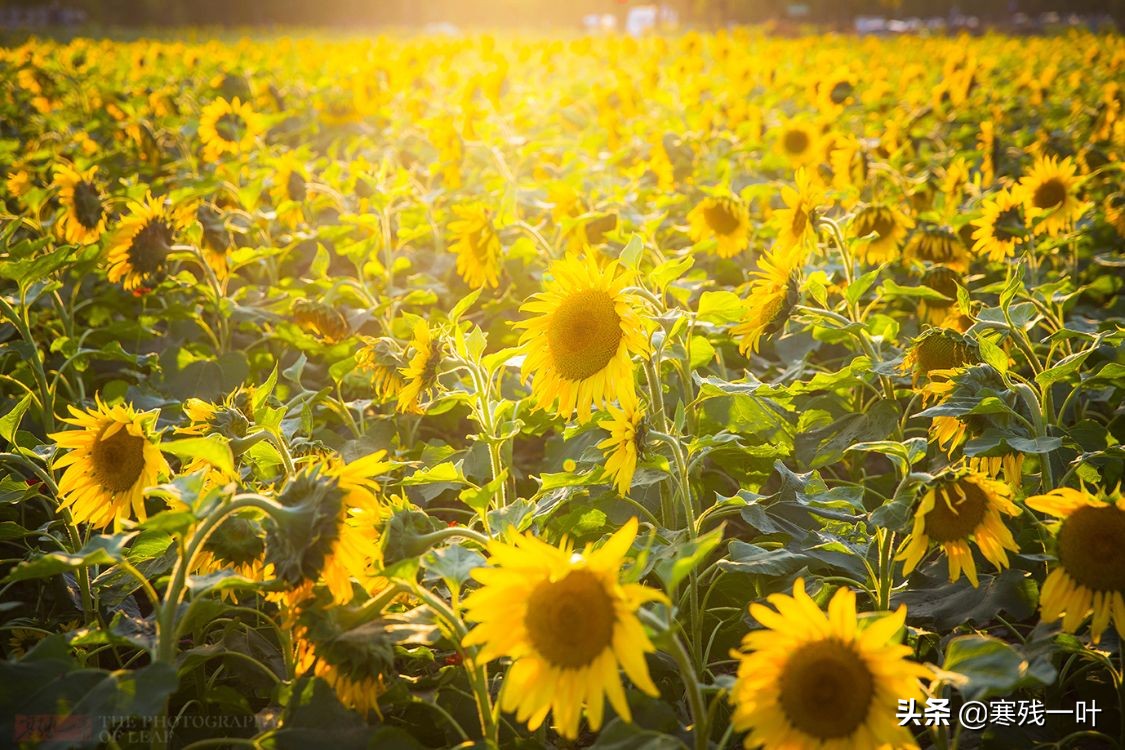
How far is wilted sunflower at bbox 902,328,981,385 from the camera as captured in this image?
8.34 feet

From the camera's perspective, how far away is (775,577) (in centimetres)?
246

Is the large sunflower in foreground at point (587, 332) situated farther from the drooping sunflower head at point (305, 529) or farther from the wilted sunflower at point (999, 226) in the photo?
the wilted sunflower at point (999, 226)

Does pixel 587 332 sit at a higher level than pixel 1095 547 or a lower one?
higher

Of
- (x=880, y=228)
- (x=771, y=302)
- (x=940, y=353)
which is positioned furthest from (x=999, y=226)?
(x=771, y=302)

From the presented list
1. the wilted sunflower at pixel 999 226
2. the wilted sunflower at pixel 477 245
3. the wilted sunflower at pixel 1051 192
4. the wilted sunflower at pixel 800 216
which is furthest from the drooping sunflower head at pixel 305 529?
the wilted sunflower at pixel 1051 192

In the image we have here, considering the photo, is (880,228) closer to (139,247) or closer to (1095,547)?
(1095,547)

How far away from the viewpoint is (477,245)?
3381 millimetres

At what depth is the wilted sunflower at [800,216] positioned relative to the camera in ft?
10.7

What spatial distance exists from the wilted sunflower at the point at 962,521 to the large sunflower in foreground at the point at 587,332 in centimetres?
68

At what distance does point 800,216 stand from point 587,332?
1356 mm

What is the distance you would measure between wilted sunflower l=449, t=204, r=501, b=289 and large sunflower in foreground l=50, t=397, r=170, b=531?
144cm

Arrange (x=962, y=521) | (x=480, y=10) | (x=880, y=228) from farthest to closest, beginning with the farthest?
(x=480, y=10), (x=880, y=228), (x=962, y=521)

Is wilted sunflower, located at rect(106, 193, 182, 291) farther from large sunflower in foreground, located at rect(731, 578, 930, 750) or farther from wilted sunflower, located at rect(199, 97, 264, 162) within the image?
wilted sunflower, located at rect(199, 97, 264, 162)

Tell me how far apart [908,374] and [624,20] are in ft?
112
